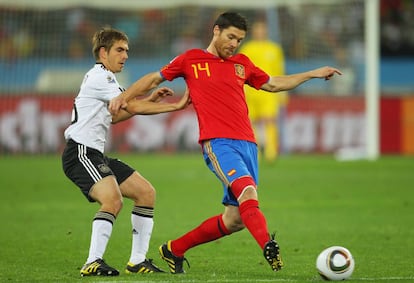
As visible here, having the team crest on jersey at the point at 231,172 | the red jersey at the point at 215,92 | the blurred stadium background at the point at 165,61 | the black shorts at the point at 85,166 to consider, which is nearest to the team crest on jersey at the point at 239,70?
the red jersey at the point at 215,92

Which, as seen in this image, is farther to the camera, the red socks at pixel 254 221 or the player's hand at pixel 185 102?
the player's hand at pixel 185 102

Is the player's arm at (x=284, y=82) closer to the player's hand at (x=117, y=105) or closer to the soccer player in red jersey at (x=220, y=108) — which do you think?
the soccer player in red jersey at (x=220, y=108)

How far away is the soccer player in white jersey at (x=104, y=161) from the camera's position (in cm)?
830

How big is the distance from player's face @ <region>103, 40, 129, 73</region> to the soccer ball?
256 cm

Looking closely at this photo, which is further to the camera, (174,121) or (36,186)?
(174,121)

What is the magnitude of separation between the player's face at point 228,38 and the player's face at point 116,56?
2.81ft

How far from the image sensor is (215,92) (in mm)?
8484

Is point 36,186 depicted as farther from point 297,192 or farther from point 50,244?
point 50,244

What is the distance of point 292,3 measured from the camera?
90.0 ft

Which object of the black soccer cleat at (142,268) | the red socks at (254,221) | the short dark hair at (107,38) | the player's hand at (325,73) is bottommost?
the black soccer cleat at (142,268)

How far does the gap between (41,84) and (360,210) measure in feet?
48.8

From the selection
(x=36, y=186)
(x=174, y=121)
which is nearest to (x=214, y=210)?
(x=36, y=186)

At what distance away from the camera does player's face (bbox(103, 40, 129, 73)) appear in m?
8.77

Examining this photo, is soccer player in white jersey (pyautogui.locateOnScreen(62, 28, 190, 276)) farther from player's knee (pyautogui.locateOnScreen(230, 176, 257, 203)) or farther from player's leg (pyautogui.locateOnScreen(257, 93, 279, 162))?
player's leg (pyautogui.locateOnScreen(257, 93, 279, 162))
